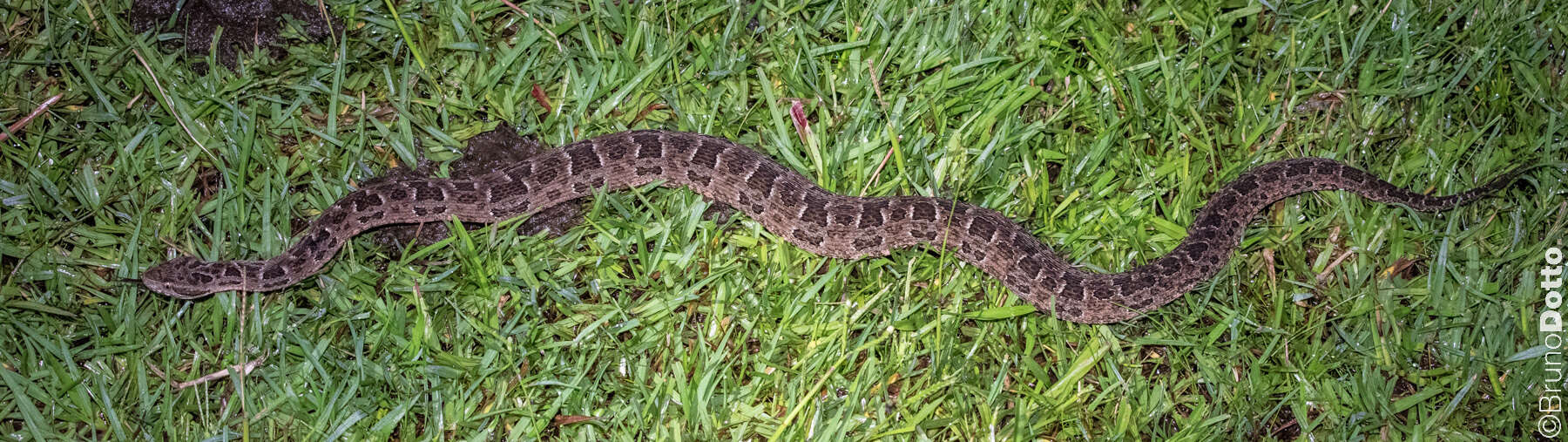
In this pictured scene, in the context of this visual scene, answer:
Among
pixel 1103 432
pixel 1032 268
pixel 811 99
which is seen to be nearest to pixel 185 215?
pixel 811 99

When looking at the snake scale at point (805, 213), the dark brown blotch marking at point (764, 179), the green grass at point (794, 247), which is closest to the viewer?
the green grass at point (794, 247)

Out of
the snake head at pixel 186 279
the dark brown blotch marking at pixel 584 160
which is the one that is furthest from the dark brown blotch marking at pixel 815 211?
the snake head at pixel 186 279

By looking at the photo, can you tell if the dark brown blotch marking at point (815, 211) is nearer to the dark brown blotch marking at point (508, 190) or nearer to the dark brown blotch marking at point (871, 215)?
the dark brown blotch marking at point (871, 215)

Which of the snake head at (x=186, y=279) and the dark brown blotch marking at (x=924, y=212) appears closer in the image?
the snake head at (x=186, y=279)

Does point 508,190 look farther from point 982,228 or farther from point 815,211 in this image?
point 982,228

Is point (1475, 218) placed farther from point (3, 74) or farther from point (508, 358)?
point (3, 74)

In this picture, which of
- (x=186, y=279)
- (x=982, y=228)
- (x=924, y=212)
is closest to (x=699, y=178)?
(x=924, y=212)

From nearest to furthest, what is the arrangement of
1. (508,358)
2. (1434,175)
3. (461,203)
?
1. (508,358)
2. (461,203)
3. (1434,175)
